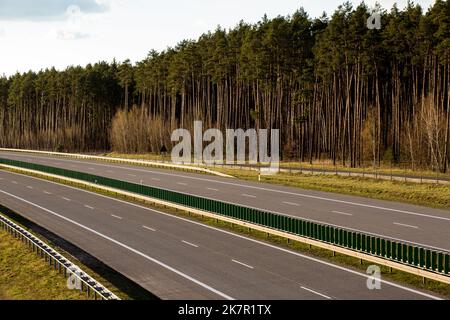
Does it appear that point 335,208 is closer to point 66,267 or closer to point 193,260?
point 193,260

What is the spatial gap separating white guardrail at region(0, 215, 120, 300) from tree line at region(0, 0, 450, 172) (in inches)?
1548

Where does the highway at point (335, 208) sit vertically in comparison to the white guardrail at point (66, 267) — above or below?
above

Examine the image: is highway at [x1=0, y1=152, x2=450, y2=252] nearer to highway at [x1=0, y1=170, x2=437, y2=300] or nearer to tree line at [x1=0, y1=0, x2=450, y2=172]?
highway at [x1=0, y1=170, x2=437, y2=300]

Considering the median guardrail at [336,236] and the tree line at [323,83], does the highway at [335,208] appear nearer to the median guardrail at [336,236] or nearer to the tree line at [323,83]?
the median guardrail at [336,236]

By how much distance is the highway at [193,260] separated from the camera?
19391mm

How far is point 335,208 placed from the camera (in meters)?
36.8

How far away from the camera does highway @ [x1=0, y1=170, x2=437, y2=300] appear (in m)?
19.4

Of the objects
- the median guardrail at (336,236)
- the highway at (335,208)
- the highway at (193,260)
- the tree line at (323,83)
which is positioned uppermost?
the tree line at (323,83)

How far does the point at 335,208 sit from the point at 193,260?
15471mm

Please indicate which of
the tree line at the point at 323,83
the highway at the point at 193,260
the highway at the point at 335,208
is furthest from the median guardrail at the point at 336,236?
the tree line at the point at 323,83

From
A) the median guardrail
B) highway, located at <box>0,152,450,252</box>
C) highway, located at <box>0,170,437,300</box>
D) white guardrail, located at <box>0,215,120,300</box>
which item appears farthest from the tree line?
white guardrail, located at <box>0,215,120,300</box>

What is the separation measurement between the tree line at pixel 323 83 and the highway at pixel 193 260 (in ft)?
107

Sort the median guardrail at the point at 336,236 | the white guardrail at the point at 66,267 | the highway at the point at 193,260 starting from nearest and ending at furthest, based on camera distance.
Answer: the white guardrail at the point at 66,267 < the highway at the point at 193,260 < the median guardrail at the point at 336,236
